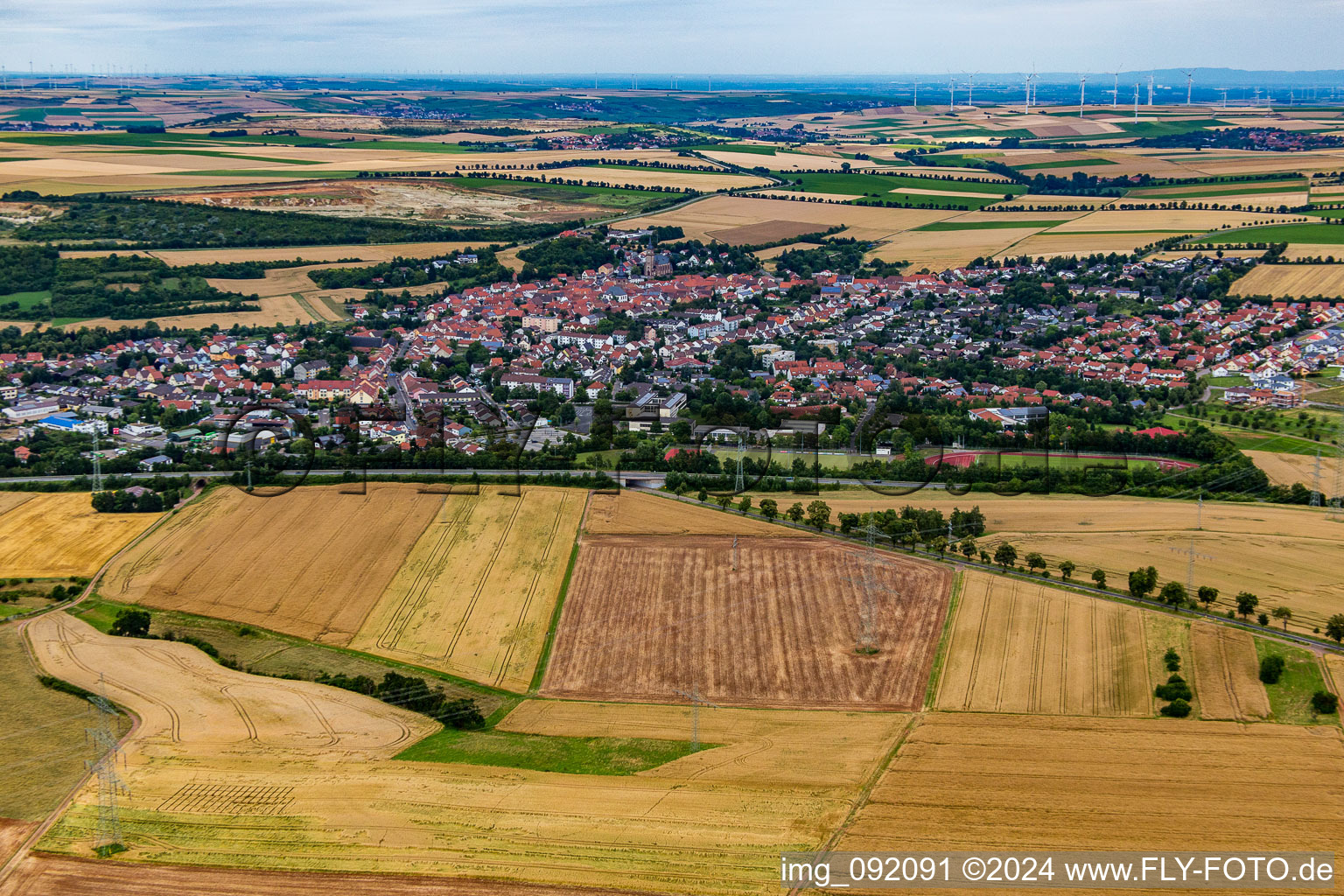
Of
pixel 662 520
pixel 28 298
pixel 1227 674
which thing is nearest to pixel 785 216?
pixel 28 298

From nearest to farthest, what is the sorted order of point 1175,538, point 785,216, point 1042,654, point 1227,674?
1. point 1227,674
2. point 1042,654
3. point 1175,538
4. point 785,216

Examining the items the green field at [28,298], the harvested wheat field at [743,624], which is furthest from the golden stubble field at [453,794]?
the green field at [28,298]

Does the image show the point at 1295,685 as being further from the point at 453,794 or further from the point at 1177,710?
the point at 453,794

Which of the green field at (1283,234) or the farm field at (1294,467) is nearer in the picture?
the farm field at (1294,467)

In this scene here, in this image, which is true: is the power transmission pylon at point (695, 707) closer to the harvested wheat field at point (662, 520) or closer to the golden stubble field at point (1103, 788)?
the golden stubble field at point (1103, 788)

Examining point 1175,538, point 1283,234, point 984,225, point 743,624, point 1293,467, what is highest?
point 1283,234

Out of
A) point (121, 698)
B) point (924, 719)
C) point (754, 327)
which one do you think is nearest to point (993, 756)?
point (924, 719)
